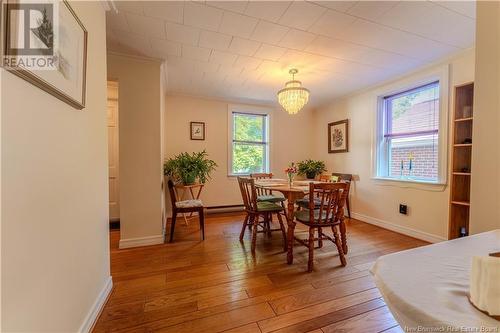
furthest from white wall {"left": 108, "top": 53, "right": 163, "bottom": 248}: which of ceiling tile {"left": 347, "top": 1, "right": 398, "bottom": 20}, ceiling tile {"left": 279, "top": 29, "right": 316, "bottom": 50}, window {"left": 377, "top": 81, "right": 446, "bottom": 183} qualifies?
window {"left": 377, "top": 81, "right": 446, "bottom": 183}

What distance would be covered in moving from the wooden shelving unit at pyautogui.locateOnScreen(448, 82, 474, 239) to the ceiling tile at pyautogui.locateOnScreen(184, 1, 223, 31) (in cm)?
254

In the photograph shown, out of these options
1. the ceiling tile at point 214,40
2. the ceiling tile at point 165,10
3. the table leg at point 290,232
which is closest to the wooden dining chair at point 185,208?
the table leg at point 290,232

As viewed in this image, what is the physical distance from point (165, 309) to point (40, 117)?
1.38m

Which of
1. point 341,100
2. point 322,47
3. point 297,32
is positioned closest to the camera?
point 297,32

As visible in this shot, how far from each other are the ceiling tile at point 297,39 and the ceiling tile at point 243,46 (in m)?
0.28

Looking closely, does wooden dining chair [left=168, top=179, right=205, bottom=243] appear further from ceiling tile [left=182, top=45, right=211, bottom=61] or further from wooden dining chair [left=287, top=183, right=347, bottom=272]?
ceiling tile [left=182, top=45, right=211, bottom=61]

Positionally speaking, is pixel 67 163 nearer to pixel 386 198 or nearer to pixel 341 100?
pixel 386 198

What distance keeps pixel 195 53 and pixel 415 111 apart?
9.99 feet

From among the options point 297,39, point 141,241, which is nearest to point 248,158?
point 141,241

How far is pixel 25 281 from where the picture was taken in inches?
31.4

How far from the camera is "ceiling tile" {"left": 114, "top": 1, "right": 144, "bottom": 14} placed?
5.34ft

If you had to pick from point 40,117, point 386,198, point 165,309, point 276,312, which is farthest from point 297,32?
point 386,198

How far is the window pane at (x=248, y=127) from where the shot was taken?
4.37 m

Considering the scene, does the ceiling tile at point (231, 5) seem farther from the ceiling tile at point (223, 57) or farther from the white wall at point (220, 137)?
the white wall at point (220, 137)
